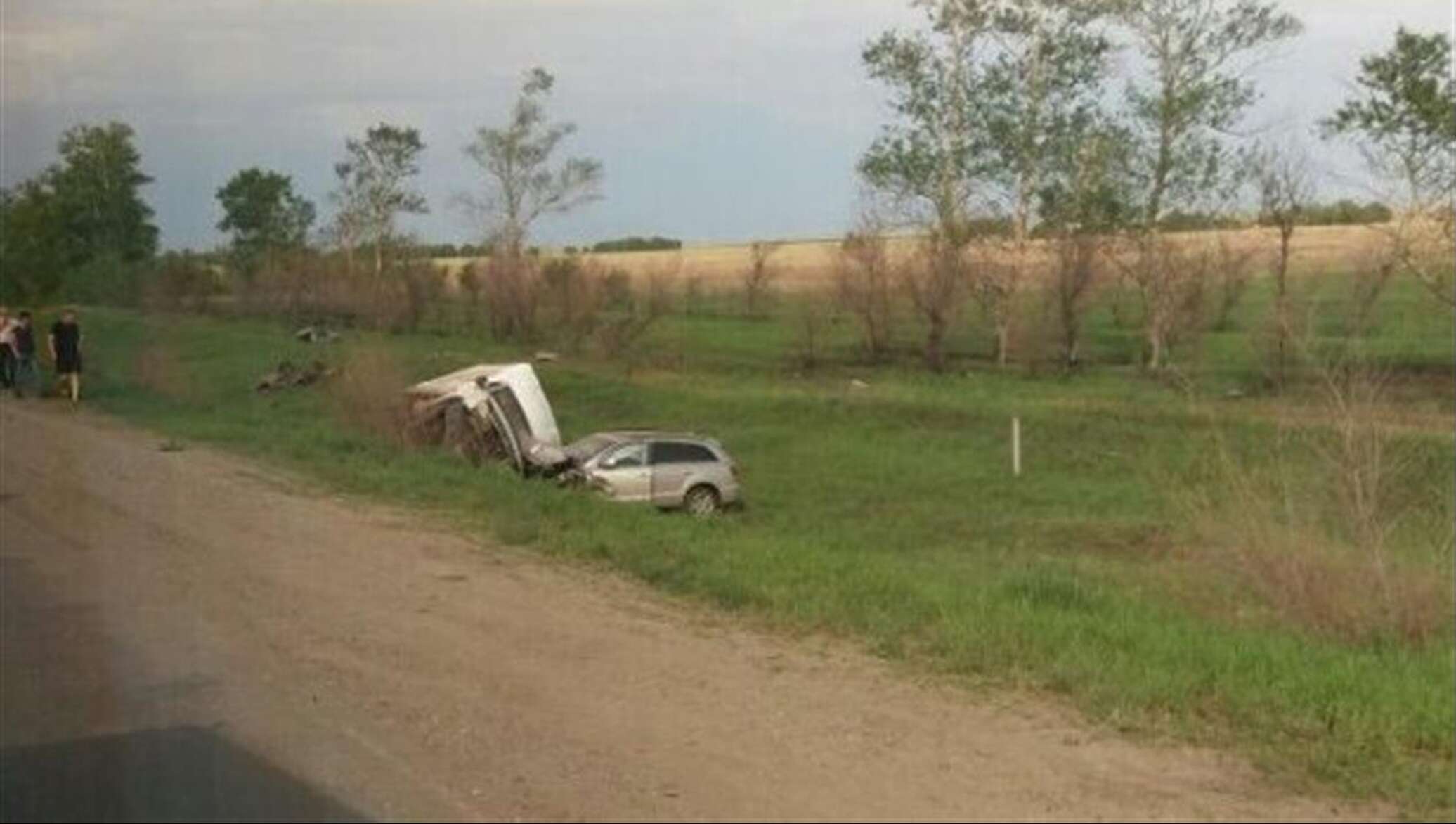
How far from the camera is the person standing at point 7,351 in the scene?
38438 millimetres

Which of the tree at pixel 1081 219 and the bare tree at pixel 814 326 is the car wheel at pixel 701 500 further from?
the bare tree at pixel 814 326

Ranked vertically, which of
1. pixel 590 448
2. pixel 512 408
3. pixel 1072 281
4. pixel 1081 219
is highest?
pixel 1081 219

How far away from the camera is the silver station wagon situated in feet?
95.3

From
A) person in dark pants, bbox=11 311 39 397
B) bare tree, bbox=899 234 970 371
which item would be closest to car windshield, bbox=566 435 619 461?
person in dark pants, bbox=11 311 39 397

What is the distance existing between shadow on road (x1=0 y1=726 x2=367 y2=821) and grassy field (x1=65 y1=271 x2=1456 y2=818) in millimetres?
3550

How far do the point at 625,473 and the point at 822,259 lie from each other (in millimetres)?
32532

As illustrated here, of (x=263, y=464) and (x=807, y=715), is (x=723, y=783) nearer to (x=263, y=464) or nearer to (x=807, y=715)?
(x=807, y=715)

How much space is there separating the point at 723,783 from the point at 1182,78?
162 feet

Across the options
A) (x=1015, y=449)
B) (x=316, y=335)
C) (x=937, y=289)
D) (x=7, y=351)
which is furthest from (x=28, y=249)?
(x=1015, y=449)

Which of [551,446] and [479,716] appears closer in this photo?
[479,716]

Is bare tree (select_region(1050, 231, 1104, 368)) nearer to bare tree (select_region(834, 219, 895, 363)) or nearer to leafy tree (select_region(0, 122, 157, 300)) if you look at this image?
bare tree (select_region(834, 219, 895, 363))

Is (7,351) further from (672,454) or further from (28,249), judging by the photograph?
(672,454)

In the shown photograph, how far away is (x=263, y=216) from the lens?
308 feet

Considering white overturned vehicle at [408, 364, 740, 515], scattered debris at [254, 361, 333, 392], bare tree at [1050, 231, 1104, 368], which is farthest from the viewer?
bare tree at [1050, 231, 1104, 368]
